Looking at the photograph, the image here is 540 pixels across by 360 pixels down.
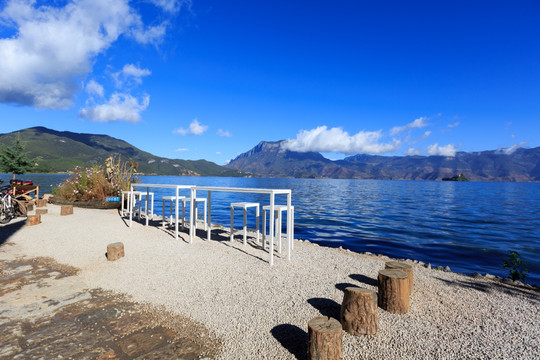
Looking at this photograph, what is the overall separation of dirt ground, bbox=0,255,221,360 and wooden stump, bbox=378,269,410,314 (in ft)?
7.24

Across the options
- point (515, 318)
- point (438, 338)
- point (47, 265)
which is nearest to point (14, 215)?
point (47, 265)

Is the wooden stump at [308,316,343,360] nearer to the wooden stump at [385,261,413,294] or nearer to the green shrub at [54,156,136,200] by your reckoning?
the wooden stump at [385,261,413,294]

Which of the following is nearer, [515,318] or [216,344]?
[216,344]

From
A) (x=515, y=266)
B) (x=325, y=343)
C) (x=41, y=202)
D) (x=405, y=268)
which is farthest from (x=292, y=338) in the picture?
(x=41, y=202)

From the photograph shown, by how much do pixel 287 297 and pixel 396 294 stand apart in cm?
146

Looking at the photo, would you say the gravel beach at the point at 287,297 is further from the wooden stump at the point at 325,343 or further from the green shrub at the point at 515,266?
the green shrub at the point at 515,266

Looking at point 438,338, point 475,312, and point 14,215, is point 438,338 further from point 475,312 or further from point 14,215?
point 14,215

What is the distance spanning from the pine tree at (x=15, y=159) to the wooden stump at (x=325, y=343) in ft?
66.0

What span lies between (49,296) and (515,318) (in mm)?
6368

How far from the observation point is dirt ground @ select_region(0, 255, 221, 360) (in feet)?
9.01

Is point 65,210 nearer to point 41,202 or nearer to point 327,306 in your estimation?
point 41,202

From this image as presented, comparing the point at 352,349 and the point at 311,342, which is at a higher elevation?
the point at 311,342

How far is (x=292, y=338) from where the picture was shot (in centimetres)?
304

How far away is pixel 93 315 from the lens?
3451 millimetres
